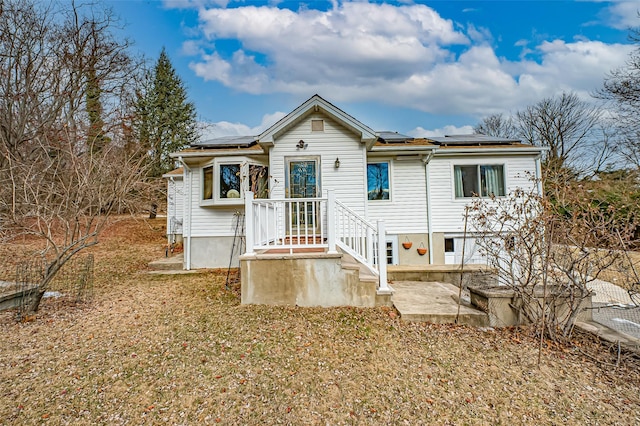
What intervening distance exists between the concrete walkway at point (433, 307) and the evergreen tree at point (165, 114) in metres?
21.4

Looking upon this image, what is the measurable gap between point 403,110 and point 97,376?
18819 mm

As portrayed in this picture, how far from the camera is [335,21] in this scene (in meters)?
11.8

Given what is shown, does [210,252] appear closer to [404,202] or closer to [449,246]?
[404,202]

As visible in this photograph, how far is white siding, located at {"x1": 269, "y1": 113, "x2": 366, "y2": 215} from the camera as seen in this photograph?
868 cm

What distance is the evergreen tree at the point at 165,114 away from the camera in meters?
22.2

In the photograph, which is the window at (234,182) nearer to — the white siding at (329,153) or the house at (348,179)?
the house at (348,179)

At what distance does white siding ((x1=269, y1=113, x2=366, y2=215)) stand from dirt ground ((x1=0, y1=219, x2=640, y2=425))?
175 inches

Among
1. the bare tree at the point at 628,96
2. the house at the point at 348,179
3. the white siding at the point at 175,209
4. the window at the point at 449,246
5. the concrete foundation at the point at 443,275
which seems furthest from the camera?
the bare tree at the point at 628,96

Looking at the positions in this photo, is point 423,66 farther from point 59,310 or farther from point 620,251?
point 59,310

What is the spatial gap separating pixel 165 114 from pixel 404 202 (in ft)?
70.2

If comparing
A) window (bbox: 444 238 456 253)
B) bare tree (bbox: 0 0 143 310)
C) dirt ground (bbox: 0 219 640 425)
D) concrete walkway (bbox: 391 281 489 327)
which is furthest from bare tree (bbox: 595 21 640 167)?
bare tree (bbox: 0 0 143 310)

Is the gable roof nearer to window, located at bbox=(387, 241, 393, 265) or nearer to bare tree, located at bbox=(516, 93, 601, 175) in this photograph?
window, located at bbox=(387, 241, 393, 265)

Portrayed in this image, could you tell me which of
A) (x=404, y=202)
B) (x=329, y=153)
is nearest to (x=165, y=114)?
(x=329, y=153)

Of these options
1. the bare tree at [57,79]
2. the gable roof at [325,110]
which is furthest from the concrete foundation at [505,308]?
the bare tree at [57,79]
